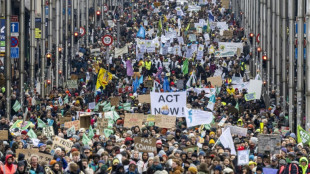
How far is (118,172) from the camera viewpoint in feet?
85.5

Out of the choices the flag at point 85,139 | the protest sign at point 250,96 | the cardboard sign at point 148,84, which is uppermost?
the flag at point 85,139

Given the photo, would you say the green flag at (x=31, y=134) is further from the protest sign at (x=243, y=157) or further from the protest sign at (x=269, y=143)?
the protest sign at (x=243, y=157)

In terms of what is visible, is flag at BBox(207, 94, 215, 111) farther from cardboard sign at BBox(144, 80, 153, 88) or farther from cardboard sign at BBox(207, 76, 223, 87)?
cardboard sign at BBox(144, 80, 153, 88)

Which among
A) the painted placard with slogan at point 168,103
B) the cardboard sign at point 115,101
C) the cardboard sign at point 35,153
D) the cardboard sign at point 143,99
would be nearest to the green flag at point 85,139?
the cardboard sign at point 35,153

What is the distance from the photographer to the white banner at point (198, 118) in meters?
38.8

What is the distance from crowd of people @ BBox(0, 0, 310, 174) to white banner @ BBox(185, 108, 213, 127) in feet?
1.15

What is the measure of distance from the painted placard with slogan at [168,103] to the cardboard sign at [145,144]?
999 centimetres

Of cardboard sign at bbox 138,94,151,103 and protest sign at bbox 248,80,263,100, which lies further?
protest sign at bbox 248,80,263,100

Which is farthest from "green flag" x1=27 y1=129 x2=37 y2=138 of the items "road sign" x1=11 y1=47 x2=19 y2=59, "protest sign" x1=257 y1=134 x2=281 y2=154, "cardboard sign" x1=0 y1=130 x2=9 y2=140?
"road sign" x1=11 y1=47 x2=19 y2=59

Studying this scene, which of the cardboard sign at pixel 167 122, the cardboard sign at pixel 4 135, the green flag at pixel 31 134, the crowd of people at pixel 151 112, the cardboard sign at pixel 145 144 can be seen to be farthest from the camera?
the cardboard sign at pixel 167 122

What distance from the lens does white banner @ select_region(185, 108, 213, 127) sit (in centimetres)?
3882

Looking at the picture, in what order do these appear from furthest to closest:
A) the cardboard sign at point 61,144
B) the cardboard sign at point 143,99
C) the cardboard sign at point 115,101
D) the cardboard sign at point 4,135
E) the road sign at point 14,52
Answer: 1. the road sign at point 14,52
2. the cardboard sign at point 115,101
3. the cardboard sign at point 143,99
4. the cardboard sign at point 4,135
5. the cardboard sign at point 61,144

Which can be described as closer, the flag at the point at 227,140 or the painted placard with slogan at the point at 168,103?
the flag at the point at 227,140

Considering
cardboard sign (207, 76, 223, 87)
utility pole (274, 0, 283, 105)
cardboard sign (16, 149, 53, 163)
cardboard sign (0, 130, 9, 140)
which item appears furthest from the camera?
cardboard sign (207, 76, 223, 87)
